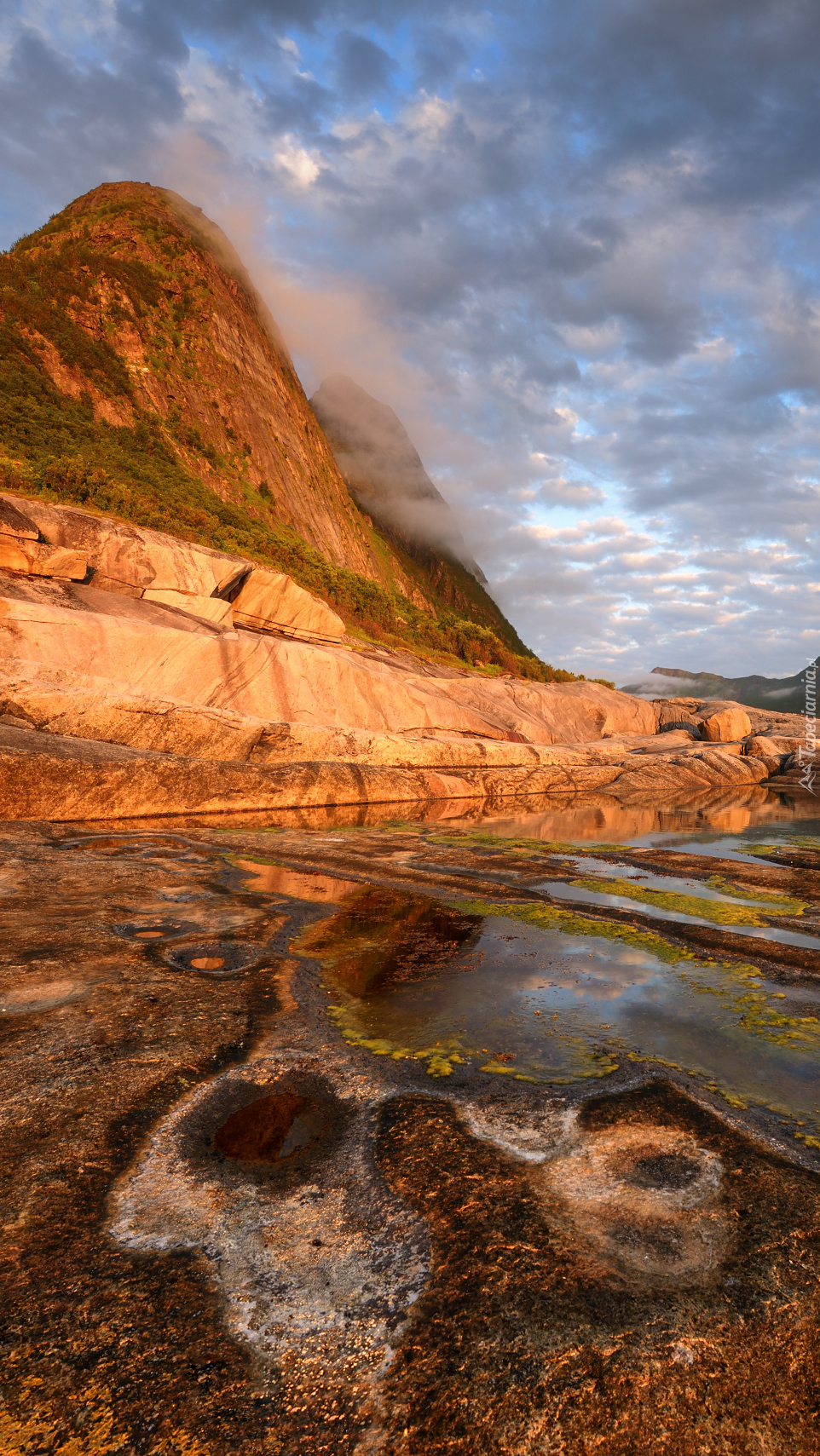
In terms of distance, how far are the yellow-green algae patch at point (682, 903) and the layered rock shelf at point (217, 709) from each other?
10192mm

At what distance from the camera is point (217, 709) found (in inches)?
723

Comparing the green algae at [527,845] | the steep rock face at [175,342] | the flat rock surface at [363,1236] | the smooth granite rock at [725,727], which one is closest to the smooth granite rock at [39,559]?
the green algae at [527,845]

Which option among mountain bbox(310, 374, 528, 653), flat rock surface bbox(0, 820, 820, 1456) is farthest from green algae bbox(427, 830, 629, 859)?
mountain bbox(310, 374, 528, 653)

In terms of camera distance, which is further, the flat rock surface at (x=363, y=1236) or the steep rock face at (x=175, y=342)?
the steep rock face at (x=175, y=342)

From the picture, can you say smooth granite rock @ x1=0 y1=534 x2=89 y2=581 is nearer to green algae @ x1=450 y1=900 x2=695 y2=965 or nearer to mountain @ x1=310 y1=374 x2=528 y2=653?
green algae @ x1=450 y1=900 x2=695 y2=965

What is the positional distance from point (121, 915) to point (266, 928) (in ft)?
5.35

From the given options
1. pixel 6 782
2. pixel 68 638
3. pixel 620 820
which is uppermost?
pixel 68 638

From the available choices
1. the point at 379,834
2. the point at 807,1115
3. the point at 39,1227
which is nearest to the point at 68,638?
the point at 379,834

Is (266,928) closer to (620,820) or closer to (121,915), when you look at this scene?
(121,915)

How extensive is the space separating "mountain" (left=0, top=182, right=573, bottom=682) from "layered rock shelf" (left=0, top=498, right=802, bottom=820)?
7.84 m

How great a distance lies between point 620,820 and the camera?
20453 mm

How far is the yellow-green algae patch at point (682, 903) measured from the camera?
859 cm

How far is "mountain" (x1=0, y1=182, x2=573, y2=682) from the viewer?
120 feet

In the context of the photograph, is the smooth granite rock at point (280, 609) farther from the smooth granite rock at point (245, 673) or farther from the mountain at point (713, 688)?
the mountain at point (713, 688)
